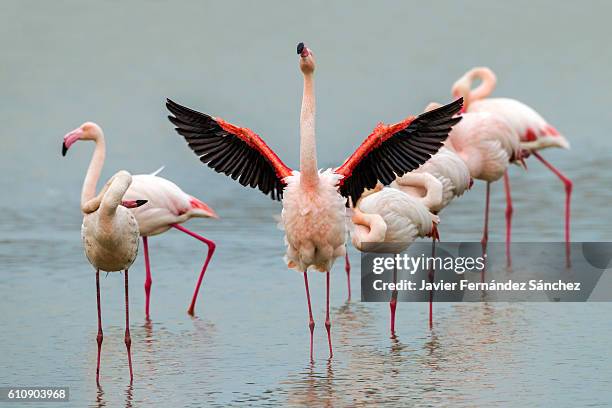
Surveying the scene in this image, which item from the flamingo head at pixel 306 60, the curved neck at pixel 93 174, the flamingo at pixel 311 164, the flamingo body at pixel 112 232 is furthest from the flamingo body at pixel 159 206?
the flamingo head at pixel 306 60

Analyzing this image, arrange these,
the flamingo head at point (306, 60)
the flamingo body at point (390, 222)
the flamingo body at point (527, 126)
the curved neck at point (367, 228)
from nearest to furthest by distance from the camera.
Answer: the flamingo head at point (306, 60) → the curved neck at point (367, 228) → the flamingo body at point (390, 222) → the flamingo body at point (527, 126)

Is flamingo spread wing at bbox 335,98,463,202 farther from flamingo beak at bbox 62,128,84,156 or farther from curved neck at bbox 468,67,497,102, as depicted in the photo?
curved neck at bbox 468,67,497,102

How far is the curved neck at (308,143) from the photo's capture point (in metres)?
8.07

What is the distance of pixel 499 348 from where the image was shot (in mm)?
8453

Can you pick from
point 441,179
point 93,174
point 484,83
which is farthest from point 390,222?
point 484,83

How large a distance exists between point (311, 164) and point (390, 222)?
1335mm

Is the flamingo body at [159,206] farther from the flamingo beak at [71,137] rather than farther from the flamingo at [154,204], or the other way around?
the flamingo beak at [71,137]

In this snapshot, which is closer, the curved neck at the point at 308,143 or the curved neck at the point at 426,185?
the curved neck at the point at 308,143

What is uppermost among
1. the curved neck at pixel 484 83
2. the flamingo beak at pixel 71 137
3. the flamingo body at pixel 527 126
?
the curved neck at pixel 484 83

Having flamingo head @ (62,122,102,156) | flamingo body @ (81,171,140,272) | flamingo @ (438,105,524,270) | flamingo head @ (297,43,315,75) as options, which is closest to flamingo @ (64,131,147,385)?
flamingo body @ (81,171,140,272)

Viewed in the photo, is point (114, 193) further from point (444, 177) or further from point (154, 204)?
point (444, 177)

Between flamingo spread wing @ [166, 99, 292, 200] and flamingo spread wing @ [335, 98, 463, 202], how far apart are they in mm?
459

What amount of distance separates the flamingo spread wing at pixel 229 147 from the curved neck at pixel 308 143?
0.48m

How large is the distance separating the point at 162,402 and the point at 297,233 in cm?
160
